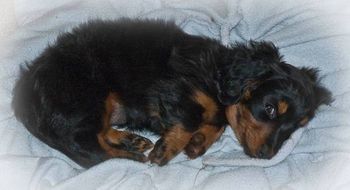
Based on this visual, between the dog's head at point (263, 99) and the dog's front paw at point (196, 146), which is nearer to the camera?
the dog's head at point (263, 99)

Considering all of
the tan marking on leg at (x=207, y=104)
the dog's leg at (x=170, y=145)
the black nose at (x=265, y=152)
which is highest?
the tan marking on leg at (x=207, y=104)

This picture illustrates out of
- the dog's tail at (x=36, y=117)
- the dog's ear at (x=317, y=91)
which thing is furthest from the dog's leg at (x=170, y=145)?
the dog's ear at (x=317, y=91)

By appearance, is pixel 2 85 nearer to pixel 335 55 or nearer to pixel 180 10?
pixel 180 10

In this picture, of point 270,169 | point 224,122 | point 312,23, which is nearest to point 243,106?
point 224,122

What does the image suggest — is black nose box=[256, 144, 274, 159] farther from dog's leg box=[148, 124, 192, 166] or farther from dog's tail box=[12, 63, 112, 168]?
dog's tail box=[12, 63, 112, 168]

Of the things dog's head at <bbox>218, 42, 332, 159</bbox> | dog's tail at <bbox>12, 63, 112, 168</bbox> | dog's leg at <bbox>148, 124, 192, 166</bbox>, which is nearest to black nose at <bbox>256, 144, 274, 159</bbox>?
dog's head at <bbox>218, 42, 332, 159</bbox>

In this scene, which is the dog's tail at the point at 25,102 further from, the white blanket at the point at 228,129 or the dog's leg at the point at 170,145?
the dog's leg at the point at 170,145

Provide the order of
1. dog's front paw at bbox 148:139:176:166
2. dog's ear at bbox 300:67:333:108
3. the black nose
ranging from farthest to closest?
dog's ear at bbox 300:67:333:108
dog's front paw at bbox 148:139:176:166
the black nose
